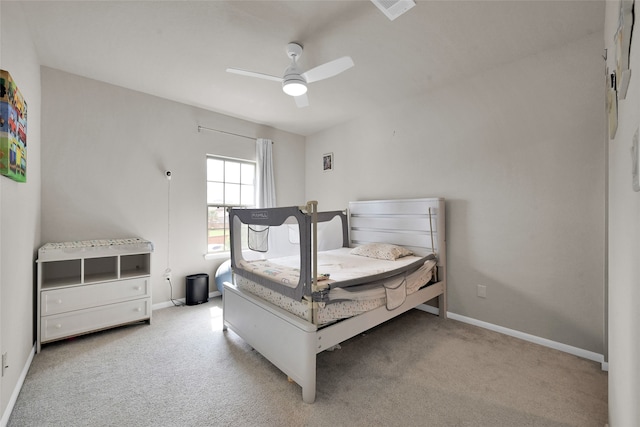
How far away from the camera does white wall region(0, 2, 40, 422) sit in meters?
1.61

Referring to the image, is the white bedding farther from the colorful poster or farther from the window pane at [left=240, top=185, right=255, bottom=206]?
the window pane at [left=240, top=185, right=255, bottom=206]

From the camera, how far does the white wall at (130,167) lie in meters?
2.84

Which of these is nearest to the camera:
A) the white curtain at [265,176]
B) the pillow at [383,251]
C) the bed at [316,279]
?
the bed at [316,279]

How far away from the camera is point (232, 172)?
425cm

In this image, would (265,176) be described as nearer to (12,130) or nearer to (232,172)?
(232,172)

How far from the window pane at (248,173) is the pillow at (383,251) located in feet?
7.00

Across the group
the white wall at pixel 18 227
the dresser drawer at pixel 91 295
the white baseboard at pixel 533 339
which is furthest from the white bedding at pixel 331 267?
the white wall at pixel 18 227

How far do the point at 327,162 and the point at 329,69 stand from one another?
8.10 feet

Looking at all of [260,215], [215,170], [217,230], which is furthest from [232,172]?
[260,215]

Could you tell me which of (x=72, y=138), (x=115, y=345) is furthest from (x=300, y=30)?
(x=115, y=345)

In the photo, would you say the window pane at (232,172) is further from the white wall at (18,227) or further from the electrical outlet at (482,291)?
the electrical outlet at (482,291)

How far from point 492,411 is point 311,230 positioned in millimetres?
1608

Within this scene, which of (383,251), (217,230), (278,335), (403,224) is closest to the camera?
(278,335)

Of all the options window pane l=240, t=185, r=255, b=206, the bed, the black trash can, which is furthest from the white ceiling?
the black trash can
